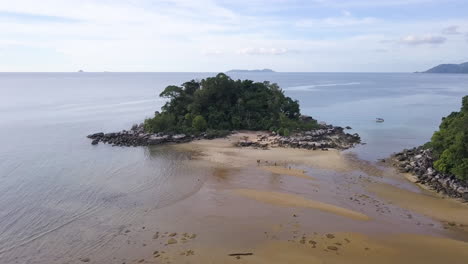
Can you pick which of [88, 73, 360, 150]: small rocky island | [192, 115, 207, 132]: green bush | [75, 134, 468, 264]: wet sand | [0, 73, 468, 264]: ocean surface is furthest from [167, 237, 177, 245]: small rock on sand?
[192, 115, 207, 132]: green bush

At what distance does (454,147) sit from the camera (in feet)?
89.6

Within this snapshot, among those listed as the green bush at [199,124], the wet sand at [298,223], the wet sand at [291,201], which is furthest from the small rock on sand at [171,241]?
the green bush at [199,124]

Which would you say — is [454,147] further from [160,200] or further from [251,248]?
[160,200]

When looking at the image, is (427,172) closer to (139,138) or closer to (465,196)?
(465,196)

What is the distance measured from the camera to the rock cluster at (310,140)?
40.8 m

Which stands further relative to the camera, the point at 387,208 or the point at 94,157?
the point at 94,157

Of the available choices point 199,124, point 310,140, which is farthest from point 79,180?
point 310,140

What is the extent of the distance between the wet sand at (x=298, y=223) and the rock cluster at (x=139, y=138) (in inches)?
575

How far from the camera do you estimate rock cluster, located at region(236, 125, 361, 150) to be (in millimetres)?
40781

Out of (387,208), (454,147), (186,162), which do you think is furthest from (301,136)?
(387,208)

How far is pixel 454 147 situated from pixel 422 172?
3657 mm

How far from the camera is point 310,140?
43531 millimetres

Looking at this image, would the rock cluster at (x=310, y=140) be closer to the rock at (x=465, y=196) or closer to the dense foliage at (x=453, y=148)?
the dense foliage at (x=453, y=148)

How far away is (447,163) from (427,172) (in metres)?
2.17
